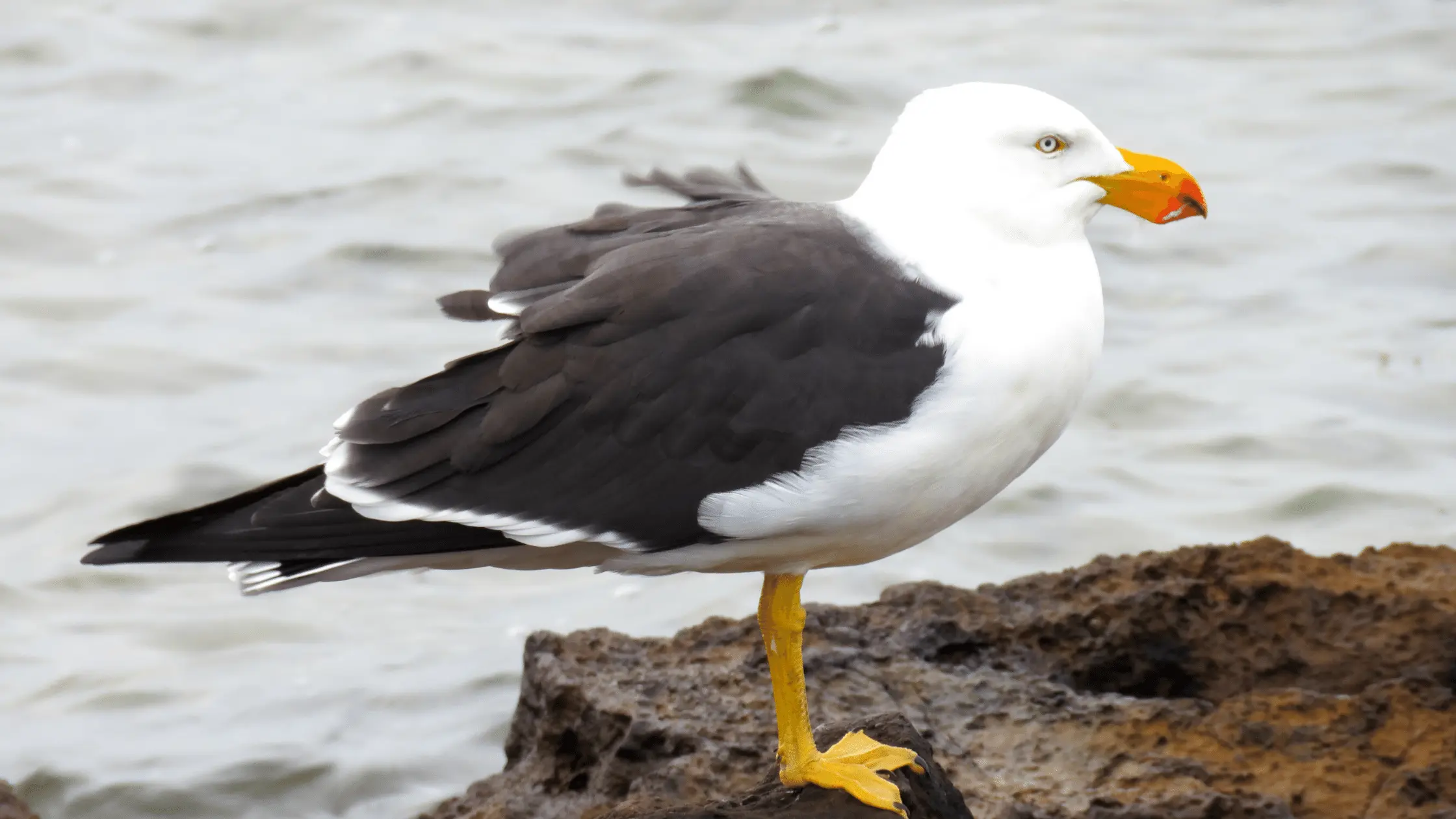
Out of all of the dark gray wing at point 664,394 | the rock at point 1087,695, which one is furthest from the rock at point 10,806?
the rock at point 1087,695

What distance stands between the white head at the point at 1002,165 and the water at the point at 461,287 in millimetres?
3042

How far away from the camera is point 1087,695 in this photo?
486cm

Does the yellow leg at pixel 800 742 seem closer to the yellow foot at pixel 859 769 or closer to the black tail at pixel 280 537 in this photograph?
the yellow foot at pixel 859 769

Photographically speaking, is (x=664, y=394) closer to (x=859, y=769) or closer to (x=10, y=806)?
(x=859, y=769)

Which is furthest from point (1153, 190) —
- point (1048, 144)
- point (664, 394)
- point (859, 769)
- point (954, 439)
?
point (859, 769)

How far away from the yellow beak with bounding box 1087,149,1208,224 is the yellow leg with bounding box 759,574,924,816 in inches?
46.4

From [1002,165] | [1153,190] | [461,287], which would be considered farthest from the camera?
[461,287]

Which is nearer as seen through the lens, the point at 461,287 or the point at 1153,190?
the point at 1153,190

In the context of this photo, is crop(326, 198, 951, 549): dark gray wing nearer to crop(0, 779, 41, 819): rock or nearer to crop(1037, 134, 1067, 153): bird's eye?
crop(1037, 134, 1067, 153): bird's eye

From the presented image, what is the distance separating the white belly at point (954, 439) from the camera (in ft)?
13.3

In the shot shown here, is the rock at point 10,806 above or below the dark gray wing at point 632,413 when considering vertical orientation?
below

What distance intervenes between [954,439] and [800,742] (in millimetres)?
826

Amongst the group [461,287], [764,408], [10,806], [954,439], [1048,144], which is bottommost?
[10,806]

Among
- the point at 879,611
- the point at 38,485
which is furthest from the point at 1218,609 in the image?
the point at 38,485
